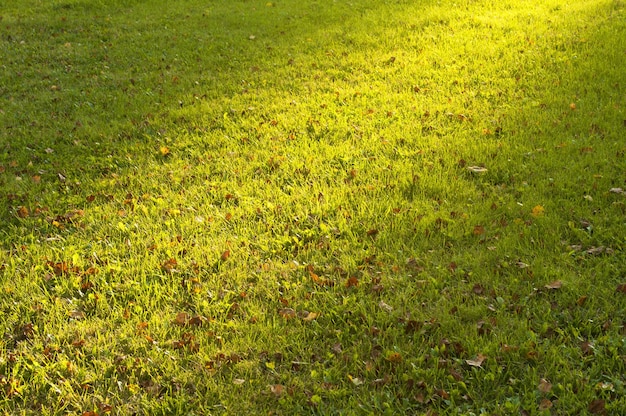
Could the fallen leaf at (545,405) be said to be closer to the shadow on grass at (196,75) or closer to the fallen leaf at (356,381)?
the fallen leaf at (356,381)

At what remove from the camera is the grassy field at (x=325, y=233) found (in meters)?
3.43

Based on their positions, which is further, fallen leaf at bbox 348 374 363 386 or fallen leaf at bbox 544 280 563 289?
fallen leaf at bbox 544 280 563 289

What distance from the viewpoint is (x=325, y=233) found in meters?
4.90

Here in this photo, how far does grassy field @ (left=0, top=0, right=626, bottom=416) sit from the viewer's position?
343cm

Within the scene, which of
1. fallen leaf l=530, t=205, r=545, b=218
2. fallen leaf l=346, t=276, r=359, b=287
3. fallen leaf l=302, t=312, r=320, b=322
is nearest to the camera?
fallen leaf l=302, t=312, r=320, b=322

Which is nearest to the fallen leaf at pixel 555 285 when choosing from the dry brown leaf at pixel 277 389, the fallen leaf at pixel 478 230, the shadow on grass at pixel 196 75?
the fallen leaf at pixel 478 230

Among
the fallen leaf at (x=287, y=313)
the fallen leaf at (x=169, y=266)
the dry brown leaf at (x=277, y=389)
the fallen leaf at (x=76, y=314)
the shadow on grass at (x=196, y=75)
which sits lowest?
the dry brown leaf at (x=277, y=389)

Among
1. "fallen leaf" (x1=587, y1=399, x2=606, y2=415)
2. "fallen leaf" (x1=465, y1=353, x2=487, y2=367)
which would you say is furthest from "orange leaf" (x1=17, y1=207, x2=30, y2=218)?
"fallen leaf" (x1=587, y1=399, x2=606, y2=415)

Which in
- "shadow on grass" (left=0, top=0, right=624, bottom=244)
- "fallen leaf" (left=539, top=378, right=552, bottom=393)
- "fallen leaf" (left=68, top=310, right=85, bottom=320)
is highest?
"shadow on grass" (left=0, top=0, right=624, bottom=244)

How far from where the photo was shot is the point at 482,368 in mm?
3379

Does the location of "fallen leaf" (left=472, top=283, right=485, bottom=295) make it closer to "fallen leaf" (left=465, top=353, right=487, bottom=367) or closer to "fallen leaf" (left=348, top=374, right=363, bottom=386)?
"fallen leaf" (left=465, top=353, right=487, bottom=367)

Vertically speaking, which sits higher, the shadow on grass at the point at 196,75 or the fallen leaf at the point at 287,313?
the shadow on grass at the point at 196,75

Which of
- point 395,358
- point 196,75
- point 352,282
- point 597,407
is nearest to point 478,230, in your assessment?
point 352,282

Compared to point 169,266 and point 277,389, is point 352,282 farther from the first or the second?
point 169,266
